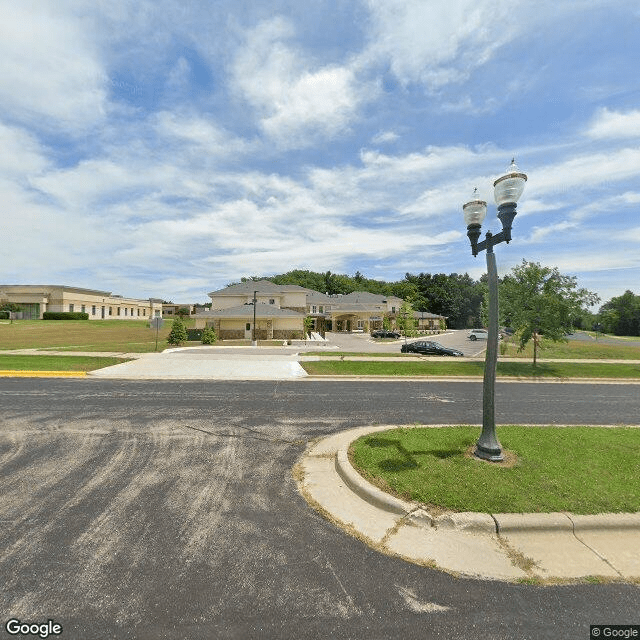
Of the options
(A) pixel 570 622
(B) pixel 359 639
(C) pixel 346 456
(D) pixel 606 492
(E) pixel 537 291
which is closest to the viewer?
(B) pixel 359 639

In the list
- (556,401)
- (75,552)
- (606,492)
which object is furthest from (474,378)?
(75,552)

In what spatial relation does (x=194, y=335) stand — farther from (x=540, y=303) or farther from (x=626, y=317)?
(x=626, y=317)

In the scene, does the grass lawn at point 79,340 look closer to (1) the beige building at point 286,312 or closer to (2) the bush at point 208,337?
(2) the bush at point 208,337

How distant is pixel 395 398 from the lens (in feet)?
39.9

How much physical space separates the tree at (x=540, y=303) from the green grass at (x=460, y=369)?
72.4 inches

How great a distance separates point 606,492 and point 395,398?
755 cm

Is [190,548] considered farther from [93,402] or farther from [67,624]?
[93,402]

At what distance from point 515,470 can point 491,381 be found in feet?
4.99

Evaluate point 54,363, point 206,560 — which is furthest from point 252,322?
point 206,560

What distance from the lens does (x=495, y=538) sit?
157 inches

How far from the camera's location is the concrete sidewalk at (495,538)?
351cm

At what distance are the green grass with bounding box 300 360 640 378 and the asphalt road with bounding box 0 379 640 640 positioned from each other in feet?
35.0

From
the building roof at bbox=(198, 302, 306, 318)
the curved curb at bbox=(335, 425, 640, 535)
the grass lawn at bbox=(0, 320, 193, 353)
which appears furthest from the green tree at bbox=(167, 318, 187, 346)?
the curved curb at bbox=(335, 425, 640, 535)

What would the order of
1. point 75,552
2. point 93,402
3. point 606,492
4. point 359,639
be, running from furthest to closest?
point 93,402, point 606,492, point 75,552, point 359,639
